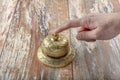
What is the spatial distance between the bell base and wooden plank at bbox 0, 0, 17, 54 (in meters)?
0.15

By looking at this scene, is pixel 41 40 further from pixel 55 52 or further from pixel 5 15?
pixel 5 15

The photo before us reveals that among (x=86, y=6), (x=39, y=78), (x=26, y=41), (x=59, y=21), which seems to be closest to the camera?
(x=39, y=78)

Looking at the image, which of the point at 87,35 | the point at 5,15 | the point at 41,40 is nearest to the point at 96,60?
the point at 87,35

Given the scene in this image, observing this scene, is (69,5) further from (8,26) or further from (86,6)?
(8,26)

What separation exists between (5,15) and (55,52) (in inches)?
12.6

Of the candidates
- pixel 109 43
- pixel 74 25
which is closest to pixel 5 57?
pixel 74 25

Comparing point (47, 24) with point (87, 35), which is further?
point (47, 24)

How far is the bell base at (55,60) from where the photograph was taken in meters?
0.87

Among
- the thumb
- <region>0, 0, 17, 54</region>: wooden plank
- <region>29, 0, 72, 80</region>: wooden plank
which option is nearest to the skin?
the thumb

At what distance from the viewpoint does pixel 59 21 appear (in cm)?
105

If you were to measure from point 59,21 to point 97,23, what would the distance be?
9.0 inches

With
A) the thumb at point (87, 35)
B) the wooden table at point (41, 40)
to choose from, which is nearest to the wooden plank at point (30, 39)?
the wooden table at point (41, 40)

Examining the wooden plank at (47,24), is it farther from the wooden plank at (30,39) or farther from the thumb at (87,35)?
the thumb at (87,35)

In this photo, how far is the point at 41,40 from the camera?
0.95 m
